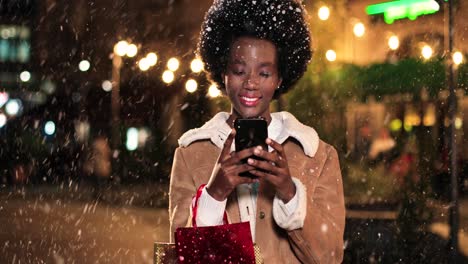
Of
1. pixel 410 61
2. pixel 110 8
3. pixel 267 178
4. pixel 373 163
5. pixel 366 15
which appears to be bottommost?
pixel 267 178

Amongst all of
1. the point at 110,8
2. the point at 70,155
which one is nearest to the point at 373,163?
the point at 70,155

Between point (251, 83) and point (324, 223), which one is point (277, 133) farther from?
point (324, 223)

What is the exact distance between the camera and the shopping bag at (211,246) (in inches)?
110

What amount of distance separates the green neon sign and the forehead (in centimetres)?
1584

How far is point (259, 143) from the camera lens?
2.79m

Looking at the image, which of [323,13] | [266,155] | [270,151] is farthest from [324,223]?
[323,13]

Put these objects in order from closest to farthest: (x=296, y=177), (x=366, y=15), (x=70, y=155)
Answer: (x=296, y=177), (x=366, y=15), (x=70, y=155)

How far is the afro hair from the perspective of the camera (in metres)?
3.37

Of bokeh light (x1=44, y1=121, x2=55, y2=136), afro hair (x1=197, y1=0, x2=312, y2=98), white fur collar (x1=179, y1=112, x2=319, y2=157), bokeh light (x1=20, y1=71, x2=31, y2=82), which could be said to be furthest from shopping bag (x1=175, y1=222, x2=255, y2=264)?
bokeh light (x1=20, y1=71, x2=31, y2=82)

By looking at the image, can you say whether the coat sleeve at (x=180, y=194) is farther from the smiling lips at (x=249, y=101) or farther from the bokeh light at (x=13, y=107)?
the bokeh light at (x=13, y=107)

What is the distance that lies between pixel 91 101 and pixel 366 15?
1215 inches

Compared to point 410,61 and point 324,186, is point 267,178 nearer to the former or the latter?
point 324,186

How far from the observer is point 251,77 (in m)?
3.27

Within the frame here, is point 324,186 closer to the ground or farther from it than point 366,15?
closer to the ground
